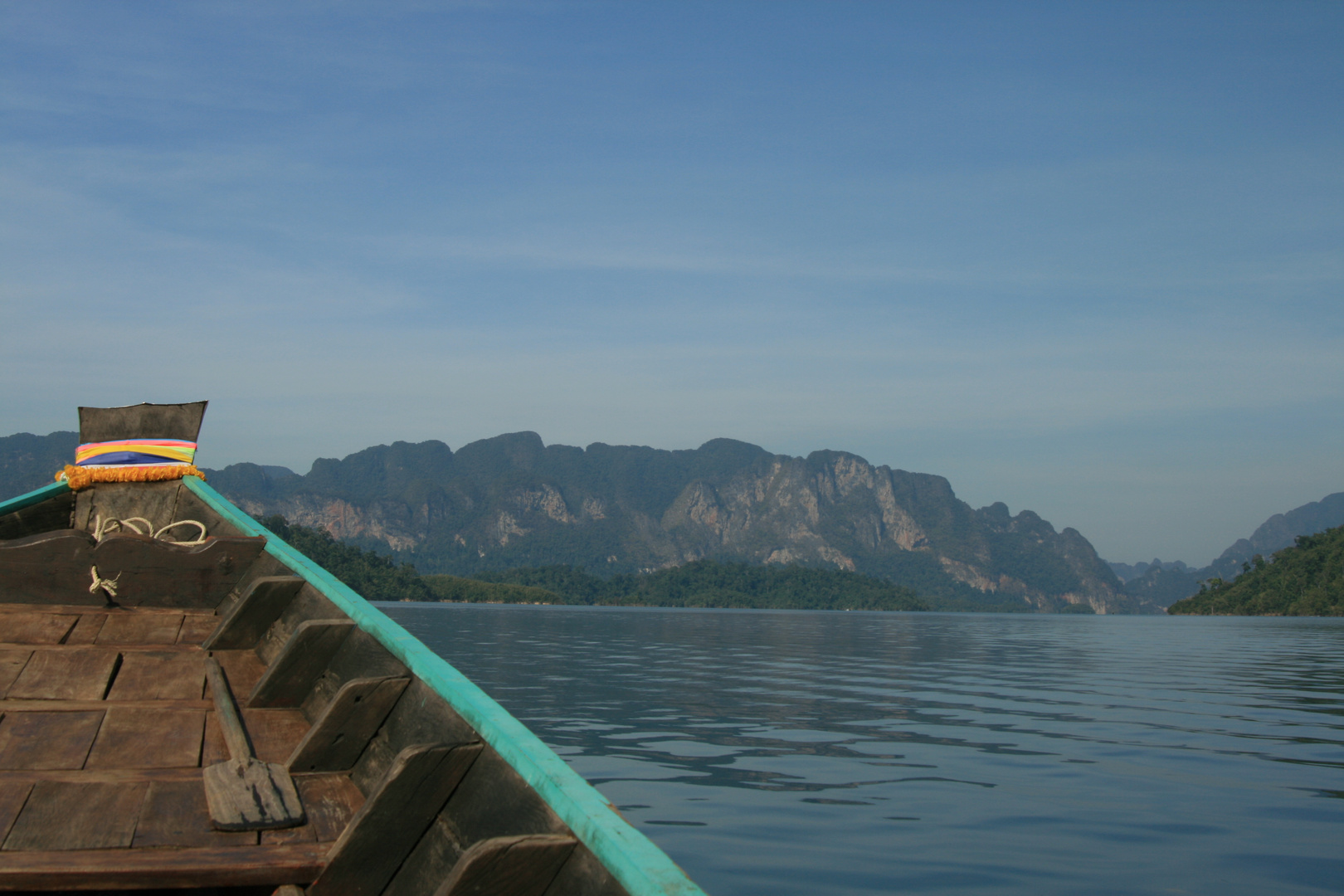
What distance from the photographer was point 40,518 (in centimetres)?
698

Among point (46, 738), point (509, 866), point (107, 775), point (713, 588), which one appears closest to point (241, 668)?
point (46, 738)

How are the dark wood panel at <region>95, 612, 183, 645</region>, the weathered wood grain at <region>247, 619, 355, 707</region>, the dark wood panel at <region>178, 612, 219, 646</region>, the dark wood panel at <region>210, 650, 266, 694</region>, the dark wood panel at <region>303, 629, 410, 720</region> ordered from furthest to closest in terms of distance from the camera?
the dark wood panel at <region>178, 612, 219, 646</region>, the dark wood panel at <region>95, 612, 183, 645</region>, the dark wood panel at <region>210, 650, 266, 694</region>, the weathered wood grain at <region>247, 619, 355, 707</region>, the dark wood panel at <region>303, 629, 410, 720</region>

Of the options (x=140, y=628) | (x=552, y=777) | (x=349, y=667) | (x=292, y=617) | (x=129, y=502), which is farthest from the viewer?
(x=129, y=502)

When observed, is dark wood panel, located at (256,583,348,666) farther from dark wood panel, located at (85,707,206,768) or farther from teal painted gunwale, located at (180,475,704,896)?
dark wood panel, located at (85,707,206,768)

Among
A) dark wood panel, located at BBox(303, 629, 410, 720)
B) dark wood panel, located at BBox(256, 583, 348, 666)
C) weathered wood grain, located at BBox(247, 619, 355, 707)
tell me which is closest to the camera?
dark wood panel, located at BBox(303, 629, 410, 720)

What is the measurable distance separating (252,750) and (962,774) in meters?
8.50

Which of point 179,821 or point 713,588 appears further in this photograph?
point 713,588

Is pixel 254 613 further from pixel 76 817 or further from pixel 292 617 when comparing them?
pixel 76 817

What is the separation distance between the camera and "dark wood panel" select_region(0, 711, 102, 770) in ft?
9.62

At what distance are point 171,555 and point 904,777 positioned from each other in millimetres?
7398

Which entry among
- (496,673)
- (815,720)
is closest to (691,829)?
(815,720)

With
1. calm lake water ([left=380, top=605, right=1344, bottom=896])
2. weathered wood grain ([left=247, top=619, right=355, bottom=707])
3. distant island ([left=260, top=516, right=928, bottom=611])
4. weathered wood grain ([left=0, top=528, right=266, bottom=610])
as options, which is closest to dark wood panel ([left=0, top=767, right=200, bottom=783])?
weathered wood grain ([left=247, top=619, right=355, bottom=707])

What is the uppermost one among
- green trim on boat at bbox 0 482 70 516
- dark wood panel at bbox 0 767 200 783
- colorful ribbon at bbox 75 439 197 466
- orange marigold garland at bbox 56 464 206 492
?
colorful ribbon at bbox 75 439 197 466

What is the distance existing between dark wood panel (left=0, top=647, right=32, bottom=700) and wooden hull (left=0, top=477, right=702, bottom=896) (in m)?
0.01
